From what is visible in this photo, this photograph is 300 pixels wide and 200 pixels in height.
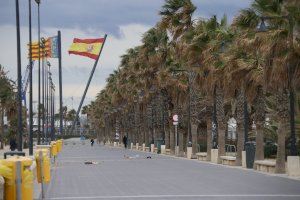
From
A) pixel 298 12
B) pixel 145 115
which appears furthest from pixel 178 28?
pixel 145 115

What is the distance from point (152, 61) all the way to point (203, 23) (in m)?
18.7

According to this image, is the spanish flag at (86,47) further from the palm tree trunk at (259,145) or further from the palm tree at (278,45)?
the palm tree at (278,45)

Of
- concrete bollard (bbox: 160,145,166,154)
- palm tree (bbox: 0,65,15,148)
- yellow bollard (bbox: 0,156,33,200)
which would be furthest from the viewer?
palm tree (bbox: 0,65,15,148)

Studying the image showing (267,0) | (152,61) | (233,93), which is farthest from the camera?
(152,61)

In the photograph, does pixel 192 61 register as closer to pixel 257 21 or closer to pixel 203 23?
pixel 203 23

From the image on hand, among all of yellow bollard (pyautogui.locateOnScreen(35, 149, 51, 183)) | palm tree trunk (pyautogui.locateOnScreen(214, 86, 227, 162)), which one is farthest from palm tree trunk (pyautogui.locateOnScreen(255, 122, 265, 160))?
yellow bollard (pyautogui.locateOnScreen(35, 149, 51, 183))

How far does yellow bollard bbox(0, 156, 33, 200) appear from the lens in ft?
39.5

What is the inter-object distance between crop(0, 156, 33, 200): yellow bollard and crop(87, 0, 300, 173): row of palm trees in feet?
46.1

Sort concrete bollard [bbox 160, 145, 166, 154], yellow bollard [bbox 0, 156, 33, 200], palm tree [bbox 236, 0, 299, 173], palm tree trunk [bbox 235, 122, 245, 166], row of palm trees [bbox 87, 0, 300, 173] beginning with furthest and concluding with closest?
concrete bollard [bbox 160, 145, 166, 154]
palm tree trunk [bbox 235, 122, 245, 166]
row of palm trees [bbox 87, 0, 300, 173]
palm tree [bbox 236, 0, 299, 173]
yellow bollard [bbox 0, 156, 33, 200]

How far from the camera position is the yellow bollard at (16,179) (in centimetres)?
1203

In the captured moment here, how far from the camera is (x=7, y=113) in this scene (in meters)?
108

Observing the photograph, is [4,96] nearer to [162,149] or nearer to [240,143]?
[162,149]

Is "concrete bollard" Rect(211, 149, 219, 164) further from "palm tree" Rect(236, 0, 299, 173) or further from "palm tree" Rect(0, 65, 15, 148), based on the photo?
"palm tree" Rect(0, 65, 15, 148)

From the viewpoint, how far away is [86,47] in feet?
358
